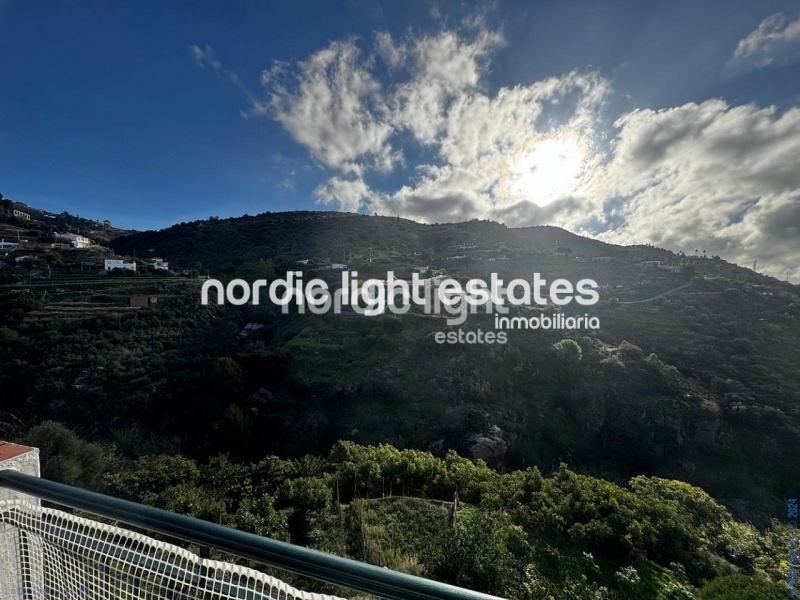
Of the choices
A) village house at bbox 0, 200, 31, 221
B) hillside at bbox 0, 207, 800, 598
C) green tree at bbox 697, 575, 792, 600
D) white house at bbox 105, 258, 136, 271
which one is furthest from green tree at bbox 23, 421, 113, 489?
village house at bbox 0, 200, 31, 221

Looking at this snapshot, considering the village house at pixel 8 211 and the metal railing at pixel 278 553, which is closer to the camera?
the metal railing at pixel 278 553

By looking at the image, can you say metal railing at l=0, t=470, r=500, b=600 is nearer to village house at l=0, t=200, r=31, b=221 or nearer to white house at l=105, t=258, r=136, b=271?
white house at l=105, t=258, r=136, b=271

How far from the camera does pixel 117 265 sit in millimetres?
30719

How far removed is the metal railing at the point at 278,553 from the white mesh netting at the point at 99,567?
0.23 m

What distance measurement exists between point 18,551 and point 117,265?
3818 centimetres

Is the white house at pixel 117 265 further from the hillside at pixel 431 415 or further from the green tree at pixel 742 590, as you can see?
the green tree at pixel 742 590

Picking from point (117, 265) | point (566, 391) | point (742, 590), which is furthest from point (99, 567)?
point (117, 265)

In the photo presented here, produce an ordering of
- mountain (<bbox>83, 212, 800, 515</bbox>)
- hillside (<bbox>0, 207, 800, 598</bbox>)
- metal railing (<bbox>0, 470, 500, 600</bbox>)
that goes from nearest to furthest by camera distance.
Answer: metal railing (<bbox>0, 470, 500, 600</bbox>) < hillside (<bbox>0, 207, 800, 598</bbox>) < mountain (<bbox>83, 212, 800, 515</bbox>)

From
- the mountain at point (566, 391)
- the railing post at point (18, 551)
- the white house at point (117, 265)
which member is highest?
the white house at point (117, 265)

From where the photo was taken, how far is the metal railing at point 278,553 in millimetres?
762

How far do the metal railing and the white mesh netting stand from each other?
0.23 m

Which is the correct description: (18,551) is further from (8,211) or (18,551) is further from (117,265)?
(8,211)

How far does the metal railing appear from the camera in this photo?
762 mm

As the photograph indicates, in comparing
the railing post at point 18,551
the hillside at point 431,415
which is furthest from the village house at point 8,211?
the railing post at point 18,551
